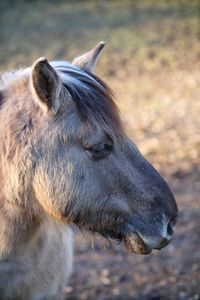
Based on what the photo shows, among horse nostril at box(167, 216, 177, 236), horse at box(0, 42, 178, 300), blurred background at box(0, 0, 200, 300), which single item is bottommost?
blurred background at box(0, 0, 200, 300)

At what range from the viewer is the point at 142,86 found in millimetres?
9125

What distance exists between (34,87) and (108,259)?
262 cm

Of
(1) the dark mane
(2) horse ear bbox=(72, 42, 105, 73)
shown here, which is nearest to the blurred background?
(1) the dark mane

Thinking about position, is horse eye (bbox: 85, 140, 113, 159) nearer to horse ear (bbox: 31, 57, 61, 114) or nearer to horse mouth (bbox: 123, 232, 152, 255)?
horse ear (bbox: 31, 57, 61, 114)

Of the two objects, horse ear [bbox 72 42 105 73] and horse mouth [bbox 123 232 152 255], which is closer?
horse mouth [bbox 123 232 152 255]

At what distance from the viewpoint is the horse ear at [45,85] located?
8.59 ft

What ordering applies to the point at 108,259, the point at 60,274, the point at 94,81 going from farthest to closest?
1. the point at 108,259
2. the point at 60,274
3. the point at 94,81

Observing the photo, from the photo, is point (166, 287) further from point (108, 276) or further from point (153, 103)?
point (153, 103)

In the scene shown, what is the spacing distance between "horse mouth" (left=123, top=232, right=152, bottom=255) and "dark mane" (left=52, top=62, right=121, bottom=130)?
21.4 inches

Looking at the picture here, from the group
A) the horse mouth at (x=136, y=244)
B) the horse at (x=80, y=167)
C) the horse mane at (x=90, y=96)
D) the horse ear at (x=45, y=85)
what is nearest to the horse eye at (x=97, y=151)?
the horse at (x=80, y=167)

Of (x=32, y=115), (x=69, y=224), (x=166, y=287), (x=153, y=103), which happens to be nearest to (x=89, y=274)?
(x=166, y=287)

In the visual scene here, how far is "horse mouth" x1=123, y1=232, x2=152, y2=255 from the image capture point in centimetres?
284

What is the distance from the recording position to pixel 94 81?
292 centimetres

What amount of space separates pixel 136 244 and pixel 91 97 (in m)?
0.76
